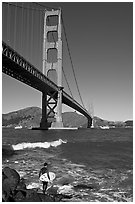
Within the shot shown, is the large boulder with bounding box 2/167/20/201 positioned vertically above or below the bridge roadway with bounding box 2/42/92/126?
below

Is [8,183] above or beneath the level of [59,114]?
beneath

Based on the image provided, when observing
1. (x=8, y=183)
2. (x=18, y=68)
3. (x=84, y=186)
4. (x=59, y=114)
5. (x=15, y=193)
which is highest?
(x=18, y=68)

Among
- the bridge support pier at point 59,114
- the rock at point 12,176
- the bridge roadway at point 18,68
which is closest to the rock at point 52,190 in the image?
the rock at point 12,176

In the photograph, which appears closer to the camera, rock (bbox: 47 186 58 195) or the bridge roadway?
rock (bbox: 47 186 58 195)

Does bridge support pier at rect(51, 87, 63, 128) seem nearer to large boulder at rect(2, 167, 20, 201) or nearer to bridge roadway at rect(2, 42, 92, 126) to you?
bridge roadway at rect(2, 42, 92, 126)

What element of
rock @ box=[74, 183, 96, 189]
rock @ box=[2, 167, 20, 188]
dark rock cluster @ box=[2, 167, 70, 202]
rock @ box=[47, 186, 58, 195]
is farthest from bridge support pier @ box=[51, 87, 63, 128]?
dark rock cluster @ box=[2, 167, 70, 202]

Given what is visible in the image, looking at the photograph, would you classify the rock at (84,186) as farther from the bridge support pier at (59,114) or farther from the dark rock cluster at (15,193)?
the bridge support pier at (59,114)

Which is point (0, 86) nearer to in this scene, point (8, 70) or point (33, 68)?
point (8, 70)

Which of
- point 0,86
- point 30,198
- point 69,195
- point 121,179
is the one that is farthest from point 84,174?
point 0,86

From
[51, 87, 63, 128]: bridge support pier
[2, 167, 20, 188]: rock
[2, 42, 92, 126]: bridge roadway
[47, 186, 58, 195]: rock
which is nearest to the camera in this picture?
[2, 167, 20, 188]: rock

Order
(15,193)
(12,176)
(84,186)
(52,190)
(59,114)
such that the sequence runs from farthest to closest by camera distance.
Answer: (59,114) < (84,186) < (52,190) < (12,176) < (15,193)

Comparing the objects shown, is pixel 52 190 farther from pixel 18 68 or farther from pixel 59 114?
pixel 59 114

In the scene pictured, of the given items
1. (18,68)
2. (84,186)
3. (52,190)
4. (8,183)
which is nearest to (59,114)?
(18,68)
